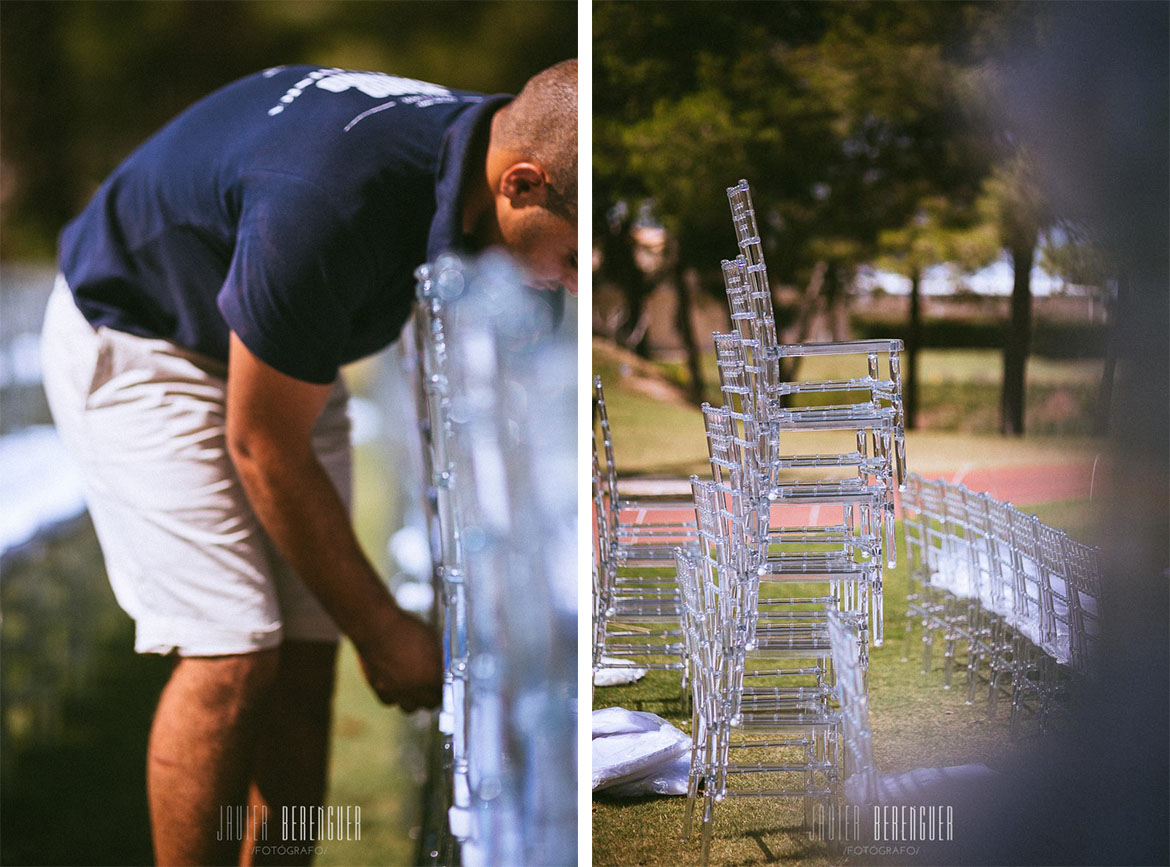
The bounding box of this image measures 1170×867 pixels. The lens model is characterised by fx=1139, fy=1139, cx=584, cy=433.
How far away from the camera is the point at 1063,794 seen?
10.1 ft

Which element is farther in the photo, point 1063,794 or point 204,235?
point 1063,794

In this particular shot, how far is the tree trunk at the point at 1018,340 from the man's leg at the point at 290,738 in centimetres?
193

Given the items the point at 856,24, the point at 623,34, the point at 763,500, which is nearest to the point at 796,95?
the point at 856,24

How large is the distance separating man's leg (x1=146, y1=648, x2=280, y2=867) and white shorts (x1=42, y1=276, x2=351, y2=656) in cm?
7

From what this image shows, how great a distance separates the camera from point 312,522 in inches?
118

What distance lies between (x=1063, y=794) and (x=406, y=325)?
217cm

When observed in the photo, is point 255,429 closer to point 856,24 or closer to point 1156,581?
point 856,24

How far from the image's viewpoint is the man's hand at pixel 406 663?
3076 mm

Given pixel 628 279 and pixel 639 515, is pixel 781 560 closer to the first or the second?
pixel 639 515

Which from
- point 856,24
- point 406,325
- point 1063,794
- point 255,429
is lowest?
point 1063,794

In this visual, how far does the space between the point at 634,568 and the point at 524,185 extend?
1.08 meters

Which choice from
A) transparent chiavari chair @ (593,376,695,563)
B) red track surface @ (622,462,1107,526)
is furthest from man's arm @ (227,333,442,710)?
red track surface @ (622,462,1107,526)

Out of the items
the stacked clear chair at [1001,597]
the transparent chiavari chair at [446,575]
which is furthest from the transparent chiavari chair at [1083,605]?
the transparent chiavari chair at [446,575]

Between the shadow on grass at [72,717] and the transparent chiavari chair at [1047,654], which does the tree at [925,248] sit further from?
the shadow on grass at [72,717]
